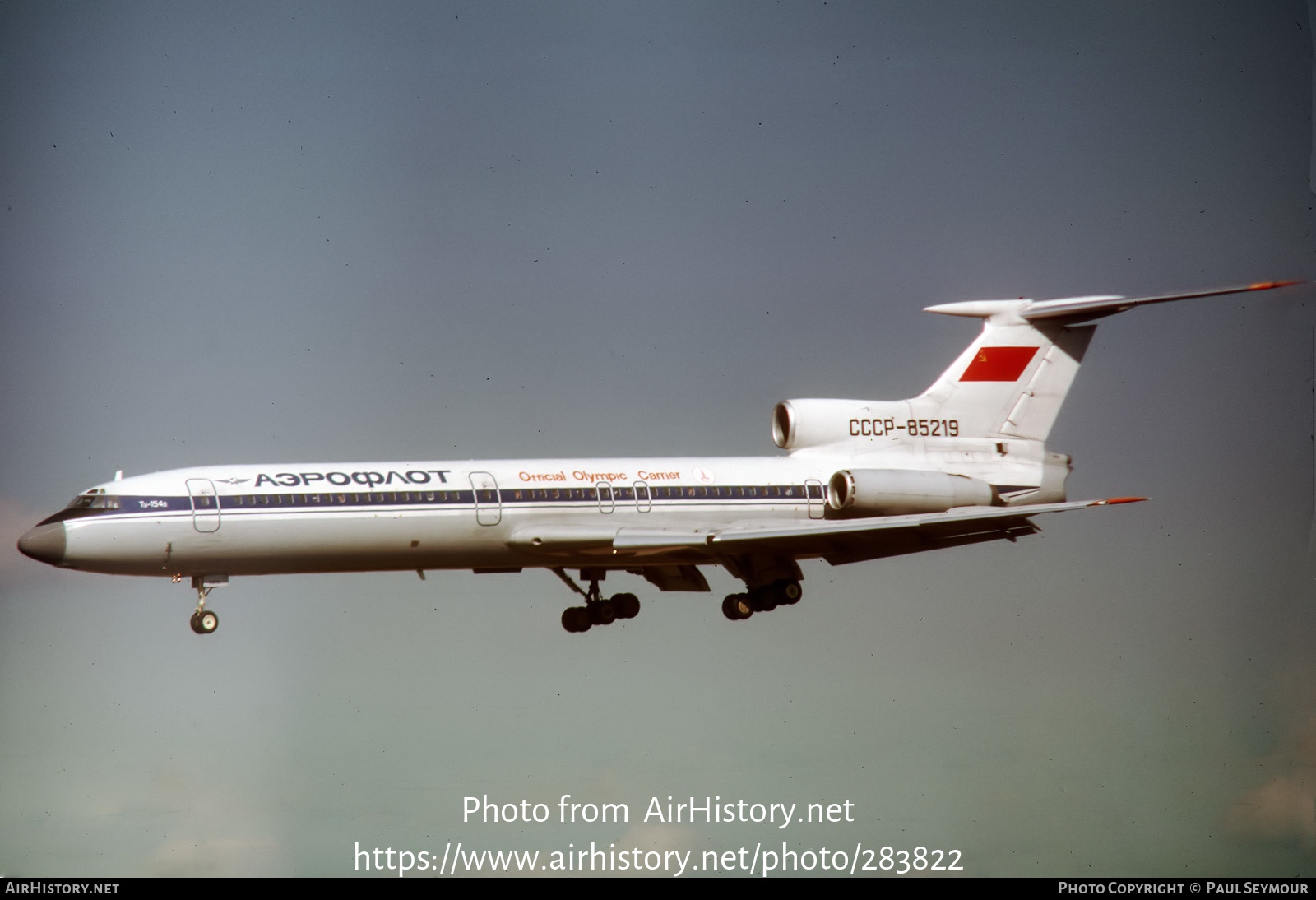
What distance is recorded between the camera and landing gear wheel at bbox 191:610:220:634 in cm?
3462

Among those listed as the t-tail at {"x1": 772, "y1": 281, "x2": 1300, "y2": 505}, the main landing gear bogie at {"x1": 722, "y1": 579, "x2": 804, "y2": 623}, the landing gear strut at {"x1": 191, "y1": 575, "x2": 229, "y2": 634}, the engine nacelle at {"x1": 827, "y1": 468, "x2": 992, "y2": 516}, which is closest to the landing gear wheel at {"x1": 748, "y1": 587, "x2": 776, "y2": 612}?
the main landing gear bogie at {"x1": 722, "y1": 579, "x2": 804, "y2": 623}

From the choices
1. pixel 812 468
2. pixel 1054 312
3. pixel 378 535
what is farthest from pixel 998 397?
pixel 378 535

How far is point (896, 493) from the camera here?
3844cm

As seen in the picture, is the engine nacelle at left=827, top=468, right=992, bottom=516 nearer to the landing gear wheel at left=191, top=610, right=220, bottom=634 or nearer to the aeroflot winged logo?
the aeroflot winged logo

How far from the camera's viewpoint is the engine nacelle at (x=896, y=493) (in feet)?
126

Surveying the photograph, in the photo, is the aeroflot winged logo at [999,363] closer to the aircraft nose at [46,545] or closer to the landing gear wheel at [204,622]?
the landing gear wheel at [204,622]

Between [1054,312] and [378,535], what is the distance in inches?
725

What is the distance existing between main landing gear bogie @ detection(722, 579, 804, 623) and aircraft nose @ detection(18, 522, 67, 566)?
52.0ft

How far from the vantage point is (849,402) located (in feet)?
133

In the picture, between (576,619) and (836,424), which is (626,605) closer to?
(576,619)

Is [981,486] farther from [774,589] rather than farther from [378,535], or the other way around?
[378,535]

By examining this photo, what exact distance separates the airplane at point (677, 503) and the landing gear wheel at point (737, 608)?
5 cm

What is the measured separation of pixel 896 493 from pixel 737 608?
4.94m

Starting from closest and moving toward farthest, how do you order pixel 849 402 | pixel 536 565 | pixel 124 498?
pixel 124 498 → pixel 536 565 → pixel 849 402
